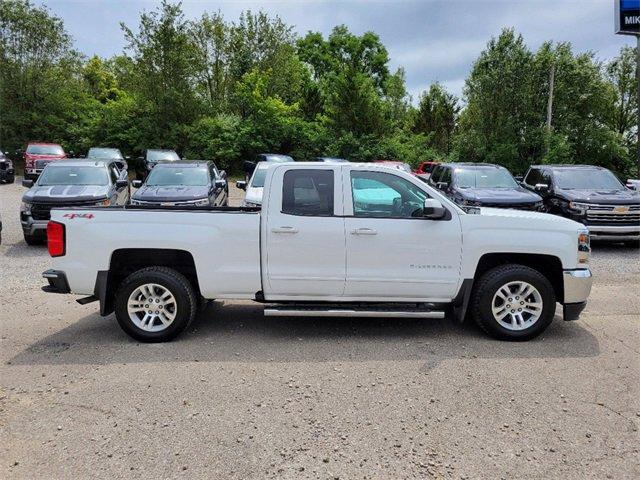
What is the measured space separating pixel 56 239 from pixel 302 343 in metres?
2.65

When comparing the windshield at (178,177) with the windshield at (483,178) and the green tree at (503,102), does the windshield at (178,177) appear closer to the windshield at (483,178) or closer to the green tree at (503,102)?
the windshield at (483,178)

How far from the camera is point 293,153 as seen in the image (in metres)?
30.4

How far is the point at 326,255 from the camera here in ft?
16.4

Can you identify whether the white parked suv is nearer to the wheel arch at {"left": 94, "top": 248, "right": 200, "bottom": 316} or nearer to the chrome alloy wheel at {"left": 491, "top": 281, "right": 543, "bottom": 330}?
the wheel arch at {"left": 94, "top": 248, "right": 200, "bottom": 316}

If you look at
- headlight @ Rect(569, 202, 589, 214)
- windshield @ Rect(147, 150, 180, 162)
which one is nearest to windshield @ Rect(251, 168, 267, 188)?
headlight @ Rect(569, 202, 589, 214)

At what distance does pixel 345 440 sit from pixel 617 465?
169cm

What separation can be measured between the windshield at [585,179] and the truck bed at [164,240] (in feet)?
29.6

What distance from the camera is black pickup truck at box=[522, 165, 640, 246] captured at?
33.3 ft

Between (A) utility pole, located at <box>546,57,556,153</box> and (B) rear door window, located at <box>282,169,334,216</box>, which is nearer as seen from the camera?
(B) rear door window, located at <box>282,169,334,216</box>

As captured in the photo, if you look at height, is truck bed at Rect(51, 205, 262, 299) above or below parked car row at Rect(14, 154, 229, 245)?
below

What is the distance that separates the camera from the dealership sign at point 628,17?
15.6 metres

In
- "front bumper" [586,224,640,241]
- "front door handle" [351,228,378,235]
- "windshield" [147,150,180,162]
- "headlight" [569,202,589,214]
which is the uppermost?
"windshield" [147,150,180,162]

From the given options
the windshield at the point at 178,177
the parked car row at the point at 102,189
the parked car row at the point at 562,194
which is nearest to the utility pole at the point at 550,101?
the parked car row at the point at 562,194

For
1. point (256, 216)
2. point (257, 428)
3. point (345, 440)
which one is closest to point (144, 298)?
point (256, 216)
